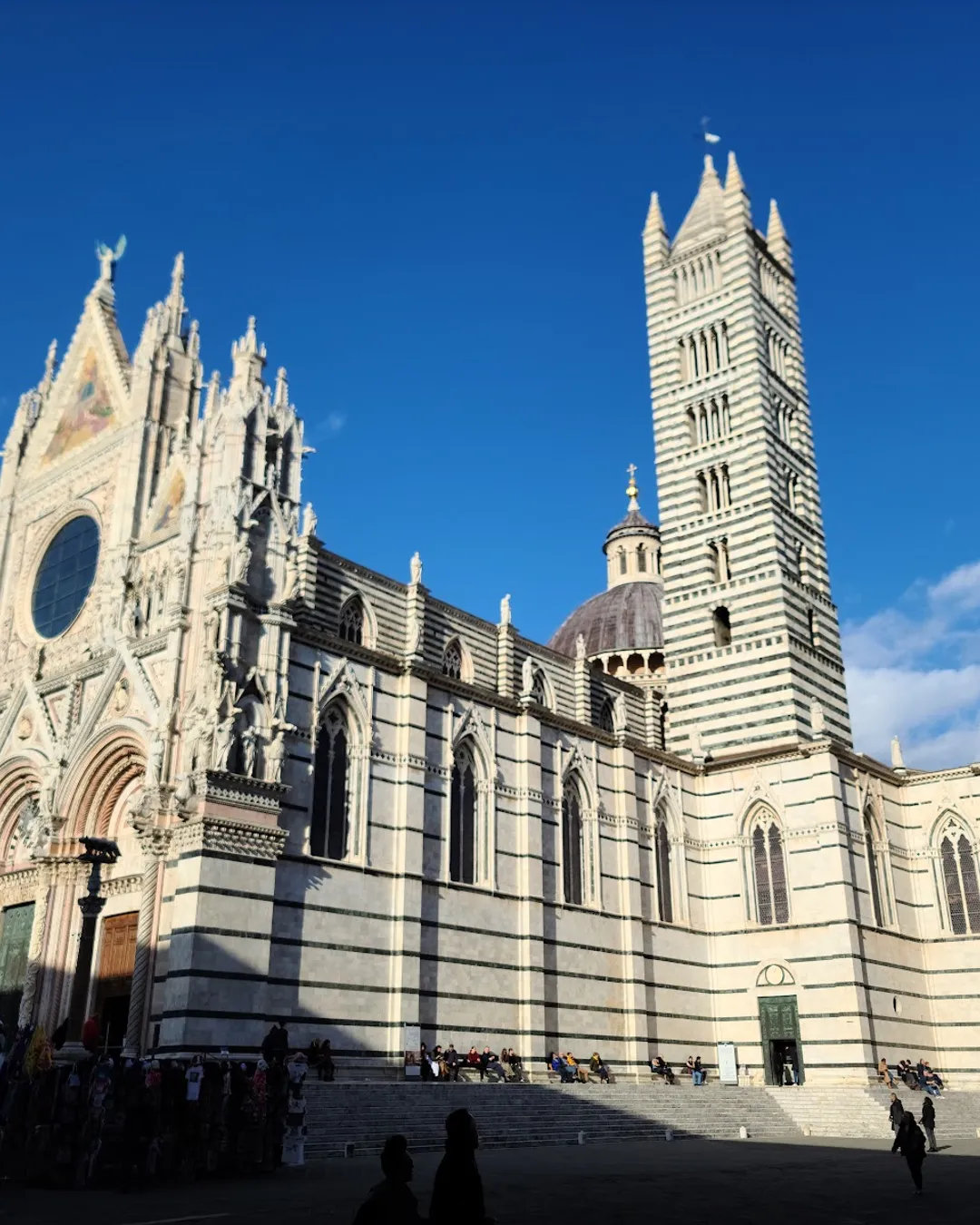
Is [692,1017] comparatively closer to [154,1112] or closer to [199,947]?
[199,947]

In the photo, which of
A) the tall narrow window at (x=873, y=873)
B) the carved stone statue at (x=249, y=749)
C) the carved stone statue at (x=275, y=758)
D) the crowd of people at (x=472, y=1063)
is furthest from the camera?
the tall narrow window at (x=873, y=873)

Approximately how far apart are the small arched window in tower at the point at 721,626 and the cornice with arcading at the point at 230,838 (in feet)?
57.7

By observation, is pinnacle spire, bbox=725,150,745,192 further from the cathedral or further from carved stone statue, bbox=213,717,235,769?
carved stone statue, bbox=213,717,235,769

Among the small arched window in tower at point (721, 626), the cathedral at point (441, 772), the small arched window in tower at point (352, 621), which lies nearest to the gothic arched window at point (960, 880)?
the cathedral at point (441, 772)

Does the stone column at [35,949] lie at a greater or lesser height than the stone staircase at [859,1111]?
greater

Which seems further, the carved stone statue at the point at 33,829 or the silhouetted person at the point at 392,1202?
the carved stone statue at the point at 33,829

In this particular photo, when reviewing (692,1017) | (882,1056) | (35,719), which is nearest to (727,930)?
(692,1017)

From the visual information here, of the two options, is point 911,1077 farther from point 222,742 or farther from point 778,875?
point 222,742

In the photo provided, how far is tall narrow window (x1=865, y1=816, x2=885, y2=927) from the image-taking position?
110ft

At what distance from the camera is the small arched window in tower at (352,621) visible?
2823 cm

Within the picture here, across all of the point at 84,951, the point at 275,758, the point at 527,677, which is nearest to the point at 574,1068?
the point at 527,677

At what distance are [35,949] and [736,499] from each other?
23506mm

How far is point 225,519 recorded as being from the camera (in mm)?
25422

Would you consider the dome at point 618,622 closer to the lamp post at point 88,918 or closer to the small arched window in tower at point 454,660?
the small arched window in tower at point 454,660
